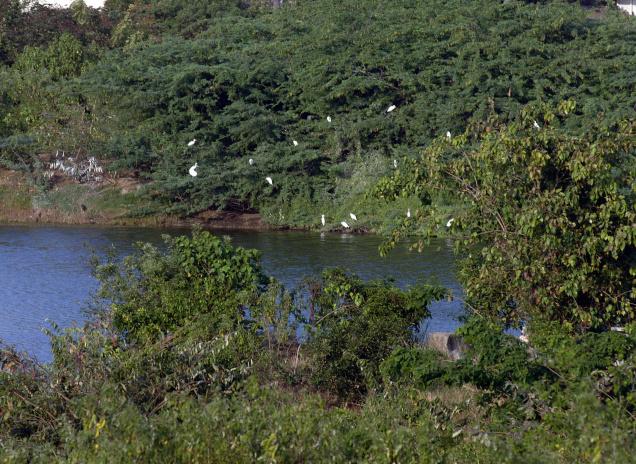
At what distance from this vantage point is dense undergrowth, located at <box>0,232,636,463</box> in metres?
5.94

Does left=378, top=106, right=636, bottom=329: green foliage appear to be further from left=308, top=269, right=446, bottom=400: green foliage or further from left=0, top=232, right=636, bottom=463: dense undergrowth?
left=308, top=269, right=446, bottom=400: green foliage

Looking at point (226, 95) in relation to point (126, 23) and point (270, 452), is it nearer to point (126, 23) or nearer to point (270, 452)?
point (126, 23)

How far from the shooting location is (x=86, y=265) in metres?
18.7

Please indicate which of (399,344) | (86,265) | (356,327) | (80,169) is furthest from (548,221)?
(80,169)

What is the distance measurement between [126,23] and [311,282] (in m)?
29.3

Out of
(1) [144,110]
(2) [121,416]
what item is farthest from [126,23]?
(2) [121,416]

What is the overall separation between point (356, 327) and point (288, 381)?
2.61ft

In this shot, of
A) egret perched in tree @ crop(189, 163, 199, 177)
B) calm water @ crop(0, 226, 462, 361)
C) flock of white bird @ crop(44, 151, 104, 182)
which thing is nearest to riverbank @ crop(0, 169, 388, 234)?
flock of white bird @ crop(44, 151, 104, 182)

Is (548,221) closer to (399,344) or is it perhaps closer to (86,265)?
(399,344)

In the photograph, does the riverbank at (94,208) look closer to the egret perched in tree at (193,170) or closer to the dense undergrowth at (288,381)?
the egret perched in tree at (193,170)

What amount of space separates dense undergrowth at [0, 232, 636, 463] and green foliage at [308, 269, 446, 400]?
0.02m

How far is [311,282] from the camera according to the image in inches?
434

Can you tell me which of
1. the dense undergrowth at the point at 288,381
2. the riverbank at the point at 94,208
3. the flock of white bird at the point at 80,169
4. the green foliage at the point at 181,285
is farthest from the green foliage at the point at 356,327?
the flock of white bird at the point at 80,169

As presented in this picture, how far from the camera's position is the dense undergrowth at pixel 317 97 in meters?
27.2
